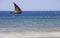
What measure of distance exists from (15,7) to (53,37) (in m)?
62.4

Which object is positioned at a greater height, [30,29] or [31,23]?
[31,23]

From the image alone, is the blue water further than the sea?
Yes

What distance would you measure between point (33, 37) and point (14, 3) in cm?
6602

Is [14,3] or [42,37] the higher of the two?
[14,3]

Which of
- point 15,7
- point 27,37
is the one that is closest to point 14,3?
point 15,7

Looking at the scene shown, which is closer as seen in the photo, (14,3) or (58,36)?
(58,36)

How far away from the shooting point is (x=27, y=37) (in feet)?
51.1

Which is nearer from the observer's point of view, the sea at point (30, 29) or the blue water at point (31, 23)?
the sea at point (30, 29)

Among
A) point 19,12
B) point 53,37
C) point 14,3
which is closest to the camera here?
point 53,37

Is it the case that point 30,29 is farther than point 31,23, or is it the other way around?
point 31,23

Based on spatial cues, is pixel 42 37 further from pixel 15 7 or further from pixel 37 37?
pixel 15 7

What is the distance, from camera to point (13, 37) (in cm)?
1538

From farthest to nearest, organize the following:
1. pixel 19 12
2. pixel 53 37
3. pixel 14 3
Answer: pixel 14 3 < pixel 19 12 < pixel 53 37

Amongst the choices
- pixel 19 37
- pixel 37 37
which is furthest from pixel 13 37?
pixel 37 37
